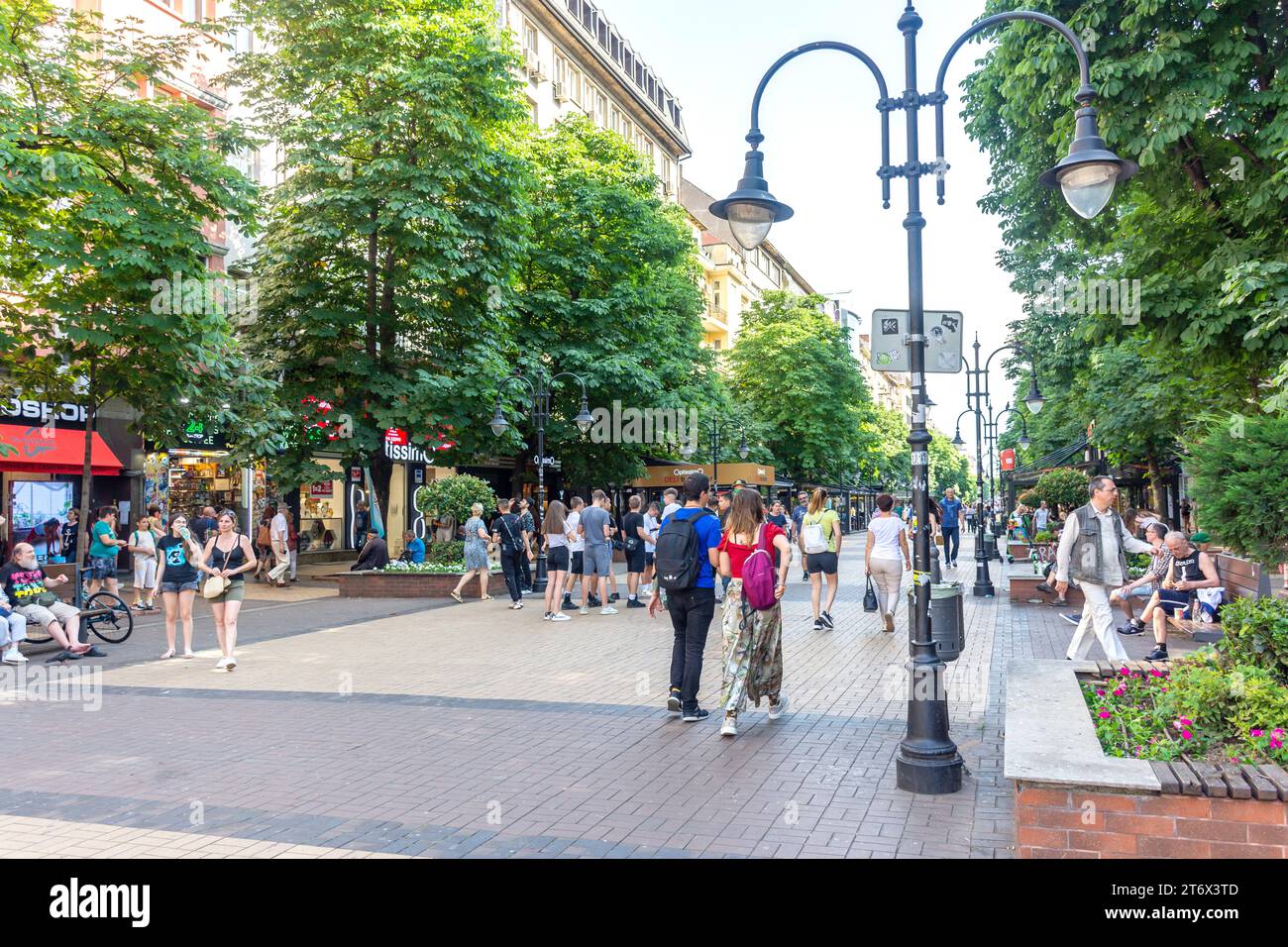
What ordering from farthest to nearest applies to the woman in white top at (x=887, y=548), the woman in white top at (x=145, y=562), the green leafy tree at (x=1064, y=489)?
the green leafy tree at (x=1064, y=489) → the woman in white top at (x=145, y=562) → the woman in white top at (x=887, y=548)

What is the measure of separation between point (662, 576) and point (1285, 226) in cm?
913

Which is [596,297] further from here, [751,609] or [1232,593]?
[751,609]

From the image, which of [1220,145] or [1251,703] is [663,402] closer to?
[1220,145]

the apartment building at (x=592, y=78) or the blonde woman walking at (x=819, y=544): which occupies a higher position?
the apartment building at (x=592, y=78)

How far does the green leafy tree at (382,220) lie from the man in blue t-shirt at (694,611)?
545 inches

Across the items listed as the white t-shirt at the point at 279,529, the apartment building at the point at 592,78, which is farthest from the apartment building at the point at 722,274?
the white t-shirt at the point at 279,529

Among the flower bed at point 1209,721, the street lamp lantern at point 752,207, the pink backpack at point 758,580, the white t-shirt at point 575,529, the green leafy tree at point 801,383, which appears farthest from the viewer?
the green leafy tree at point 801,383

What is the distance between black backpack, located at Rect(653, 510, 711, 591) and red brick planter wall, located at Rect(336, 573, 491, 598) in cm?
1216

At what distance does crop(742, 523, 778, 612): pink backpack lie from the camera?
7516mm

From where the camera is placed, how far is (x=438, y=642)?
12883 mm

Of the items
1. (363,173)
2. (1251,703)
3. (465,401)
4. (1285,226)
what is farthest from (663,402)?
(1251,703)

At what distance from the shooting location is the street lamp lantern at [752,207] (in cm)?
692

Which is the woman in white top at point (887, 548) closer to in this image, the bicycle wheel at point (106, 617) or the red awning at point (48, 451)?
the bicycle wheel at point (106, 617)

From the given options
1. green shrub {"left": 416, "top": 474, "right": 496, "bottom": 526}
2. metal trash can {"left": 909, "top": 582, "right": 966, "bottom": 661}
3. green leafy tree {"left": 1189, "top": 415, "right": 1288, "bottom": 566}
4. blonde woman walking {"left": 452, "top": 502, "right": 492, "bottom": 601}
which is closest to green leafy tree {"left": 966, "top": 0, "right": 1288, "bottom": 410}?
green leafy tree {"left": 1189, "top": 415, "right": 1288, "bottom": 566}
